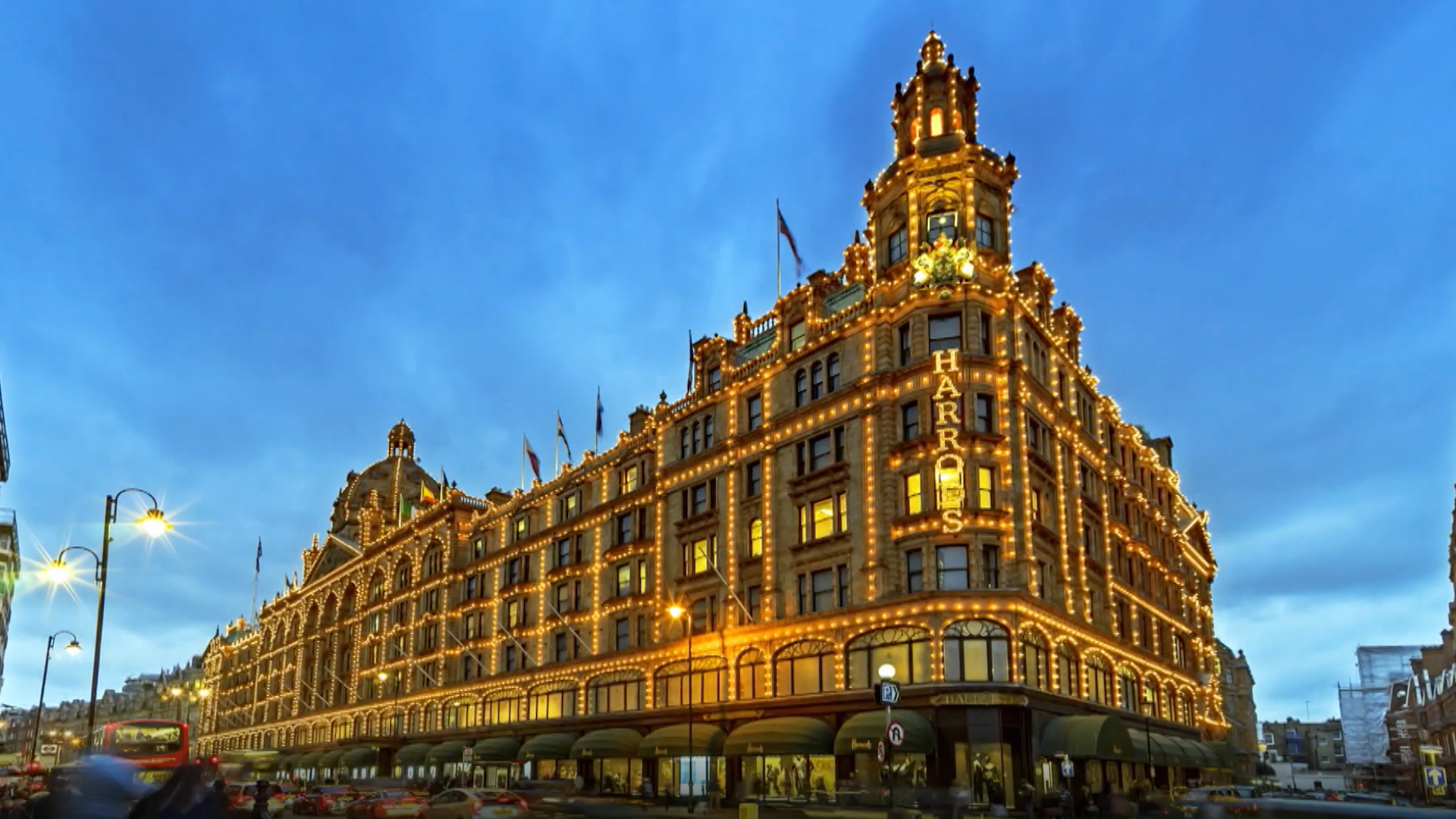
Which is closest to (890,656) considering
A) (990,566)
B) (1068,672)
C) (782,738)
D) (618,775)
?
(990,566)

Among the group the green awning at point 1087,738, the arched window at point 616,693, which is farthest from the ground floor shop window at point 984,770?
the arched window at point 616,693

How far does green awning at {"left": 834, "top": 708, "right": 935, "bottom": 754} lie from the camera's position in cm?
4519

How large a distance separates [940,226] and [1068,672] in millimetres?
20551

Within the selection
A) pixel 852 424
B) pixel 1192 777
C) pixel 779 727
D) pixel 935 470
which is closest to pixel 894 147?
pixel 852 424

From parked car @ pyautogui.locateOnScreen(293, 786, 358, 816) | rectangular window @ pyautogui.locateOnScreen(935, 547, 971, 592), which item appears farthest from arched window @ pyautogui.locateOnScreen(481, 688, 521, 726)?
rectangular window @ pyautogui.locateOnScreen(935, 547, 971, 592)

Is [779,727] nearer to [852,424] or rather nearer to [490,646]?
[852,424]

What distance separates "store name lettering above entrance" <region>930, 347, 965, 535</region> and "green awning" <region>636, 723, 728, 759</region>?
1612 cm

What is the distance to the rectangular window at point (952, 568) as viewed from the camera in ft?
154

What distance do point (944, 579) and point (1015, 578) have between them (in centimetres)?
279

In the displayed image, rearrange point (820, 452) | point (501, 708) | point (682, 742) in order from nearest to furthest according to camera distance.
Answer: point (820, 452) < point (682, 742) < point (501, 708)

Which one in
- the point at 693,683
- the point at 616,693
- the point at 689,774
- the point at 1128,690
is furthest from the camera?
the point at 616,693

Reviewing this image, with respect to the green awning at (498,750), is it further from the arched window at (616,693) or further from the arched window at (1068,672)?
the arched window at (1068,672)

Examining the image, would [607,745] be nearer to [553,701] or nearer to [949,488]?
[553,701]

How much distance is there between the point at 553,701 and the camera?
2852 inches
